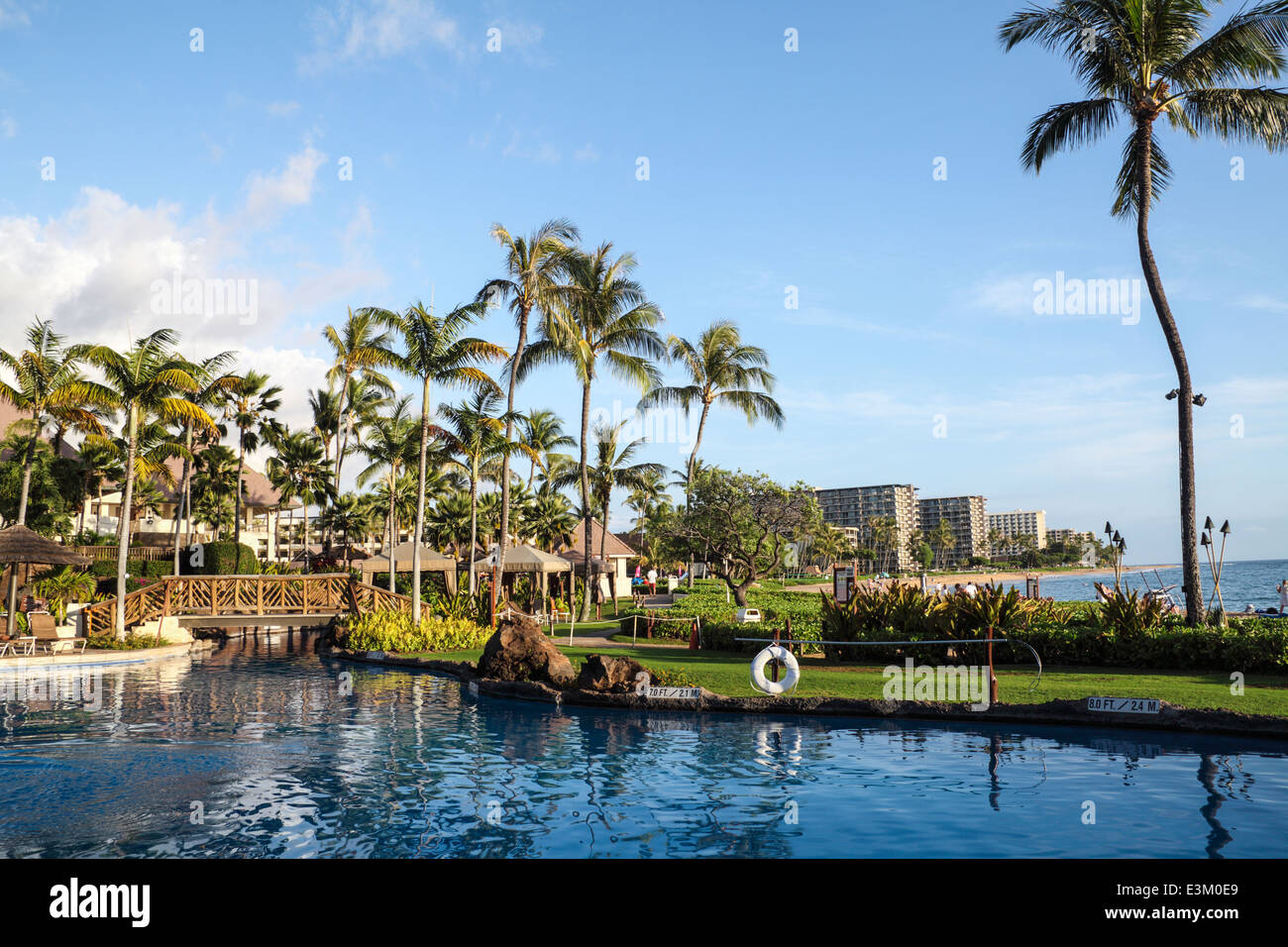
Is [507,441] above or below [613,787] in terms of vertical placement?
above

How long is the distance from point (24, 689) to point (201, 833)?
14213 mm

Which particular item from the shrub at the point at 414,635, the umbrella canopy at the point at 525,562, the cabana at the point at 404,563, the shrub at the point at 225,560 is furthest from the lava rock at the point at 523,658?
the shrub at the point at 225,560

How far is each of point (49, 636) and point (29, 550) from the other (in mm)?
2690

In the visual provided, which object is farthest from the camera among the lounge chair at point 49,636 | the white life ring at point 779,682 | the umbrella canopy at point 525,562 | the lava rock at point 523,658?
the umbrella canopy at point 525,562

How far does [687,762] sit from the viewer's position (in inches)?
466

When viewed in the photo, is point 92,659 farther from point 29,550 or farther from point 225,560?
point 225,560

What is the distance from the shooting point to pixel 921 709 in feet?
46.4

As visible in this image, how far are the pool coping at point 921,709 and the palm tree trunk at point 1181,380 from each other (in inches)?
275

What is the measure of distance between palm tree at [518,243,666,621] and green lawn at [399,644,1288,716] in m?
15.3

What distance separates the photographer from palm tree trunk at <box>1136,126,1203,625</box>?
18.9 meters

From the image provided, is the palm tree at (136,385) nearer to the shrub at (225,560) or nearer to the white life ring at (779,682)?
the shrub at (225,560)

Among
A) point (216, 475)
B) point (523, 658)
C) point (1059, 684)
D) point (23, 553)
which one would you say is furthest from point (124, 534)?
point (1059, 684)

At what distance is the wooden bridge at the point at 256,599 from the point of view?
29922mm
